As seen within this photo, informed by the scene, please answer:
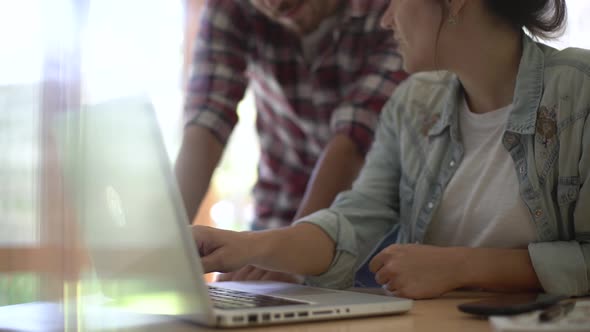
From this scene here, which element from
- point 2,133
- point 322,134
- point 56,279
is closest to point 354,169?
point 322,134

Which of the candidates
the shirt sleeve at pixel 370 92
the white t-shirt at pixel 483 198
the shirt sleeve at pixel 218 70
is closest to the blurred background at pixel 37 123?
the shirt sleeve at pixel 218 70

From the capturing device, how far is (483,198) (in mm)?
1146

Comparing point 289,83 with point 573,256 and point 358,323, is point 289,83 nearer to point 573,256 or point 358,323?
point 573,256

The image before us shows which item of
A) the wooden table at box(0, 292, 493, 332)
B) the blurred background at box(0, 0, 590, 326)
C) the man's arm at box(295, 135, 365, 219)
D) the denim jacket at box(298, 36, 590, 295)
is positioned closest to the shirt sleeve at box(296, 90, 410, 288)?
the denim jacket at box(298, 36, 590, 295)

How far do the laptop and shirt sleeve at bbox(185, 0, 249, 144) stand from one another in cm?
81

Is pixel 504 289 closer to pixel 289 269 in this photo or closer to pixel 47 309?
pixel 289 269

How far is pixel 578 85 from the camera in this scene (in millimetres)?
1060

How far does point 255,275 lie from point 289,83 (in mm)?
670

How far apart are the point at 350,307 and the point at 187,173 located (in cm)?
92

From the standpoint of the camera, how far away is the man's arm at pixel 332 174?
143 cm

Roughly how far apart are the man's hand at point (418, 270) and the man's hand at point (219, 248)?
0.19 metres

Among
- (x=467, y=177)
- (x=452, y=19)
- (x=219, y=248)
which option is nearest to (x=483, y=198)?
(x=467, y=177)

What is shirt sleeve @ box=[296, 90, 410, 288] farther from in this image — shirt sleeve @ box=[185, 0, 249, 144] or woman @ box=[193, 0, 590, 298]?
shirt sleeve @ box=[185, 0, 249, 144]

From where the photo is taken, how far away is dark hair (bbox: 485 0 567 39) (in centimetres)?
115
